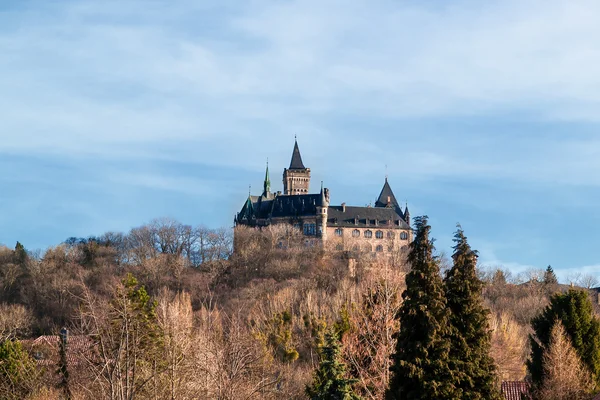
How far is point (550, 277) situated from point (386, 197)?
3316 cm

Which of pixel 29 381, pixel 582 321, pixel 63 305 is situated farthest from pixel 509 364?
pixel 63 305

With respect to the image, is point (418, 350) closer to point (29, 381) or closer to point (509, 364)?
point (29, 381)

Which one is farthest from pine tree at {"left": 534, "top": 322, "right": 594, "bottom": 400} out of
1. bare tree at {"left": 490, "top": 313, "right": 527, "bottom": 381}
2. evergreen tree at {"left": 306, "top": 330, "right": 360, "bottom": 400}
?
evergreen tree at {"left": 306, "top": 330, "right": 360, "bottom": 400}

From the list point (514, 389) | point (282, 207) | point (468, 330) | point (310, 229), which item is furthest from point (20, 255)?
point (468, 330)

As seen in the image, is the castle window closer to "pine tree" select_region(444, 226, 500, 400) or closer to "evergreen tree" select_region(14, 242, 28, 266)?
"evergreen tree" select_region(14, 242, 28, 266)

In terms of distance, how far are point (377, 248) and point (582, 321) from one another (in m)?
83.3

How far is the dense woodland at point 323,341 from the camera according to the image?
25662 millimetres

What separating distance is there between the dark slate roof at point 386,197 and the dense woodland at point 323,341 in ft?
128

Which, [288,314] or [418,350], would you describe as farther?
[288,314]

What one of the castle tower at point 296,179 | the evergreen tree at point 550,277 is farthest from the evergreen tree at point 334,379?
the castle tower at point 296,179

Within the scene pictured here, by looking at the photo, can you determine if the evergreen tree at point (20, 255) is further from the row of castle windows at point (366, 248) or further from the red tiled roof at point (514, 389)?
the red tiled roof at point (514, 389)

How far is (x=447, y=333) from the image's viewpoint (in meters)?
33.4

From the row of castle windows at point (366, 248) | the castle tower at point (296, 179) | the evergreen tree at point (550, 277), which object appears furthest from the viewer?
the castle tower at point (296, 179)

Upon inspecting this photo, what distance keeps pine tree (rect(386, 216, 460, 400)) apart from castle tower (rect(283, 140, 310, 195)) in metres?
113
